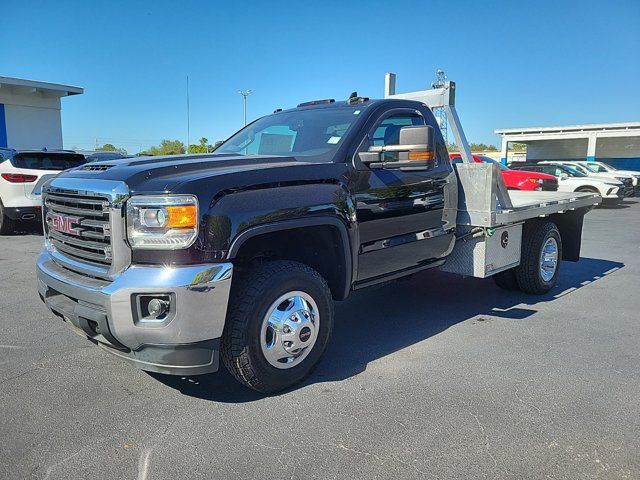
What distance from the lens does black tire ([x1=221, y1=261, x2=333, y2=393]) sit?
307 centimetres

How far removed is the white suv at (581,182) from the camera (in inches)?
719

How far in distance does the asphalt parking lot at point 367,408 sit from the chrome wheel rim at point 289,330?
0.27 m

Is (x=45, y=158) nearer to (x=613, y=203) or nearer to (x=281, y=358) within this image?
(x=281, y=358)

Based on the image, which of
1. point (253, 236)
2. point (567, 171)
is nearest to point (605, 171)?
point (567, 171)

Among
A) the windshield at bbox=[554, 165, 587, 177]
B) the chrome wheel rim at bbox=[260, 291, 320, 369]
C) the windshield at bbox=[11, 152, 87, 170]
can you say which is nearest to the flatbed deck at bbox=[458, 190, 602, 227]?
the chrome wheel rim at bbox=[260, 291, 320, 369]

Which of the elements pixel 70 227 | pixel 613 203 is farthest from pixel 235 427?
pixel 613 203

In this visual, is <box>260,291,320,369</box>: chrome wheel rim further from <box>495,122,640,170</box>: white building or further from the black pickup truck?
<box>495,122,640,170</box>: white building

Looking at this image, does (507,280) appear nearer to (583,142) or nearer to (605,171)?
(605,171)

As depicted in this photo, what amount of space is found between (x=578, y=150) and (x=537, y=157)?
301 cm

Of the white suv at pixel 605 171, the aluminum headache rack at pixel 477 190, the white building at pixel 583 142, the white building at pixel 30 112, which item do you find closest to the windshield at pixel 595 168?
the white suv at pixel 605 171

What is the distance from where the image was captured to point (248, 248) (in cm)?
332

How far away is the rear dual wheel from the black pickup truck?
4.06 feet

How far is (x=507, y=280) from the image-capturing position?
5.99 m

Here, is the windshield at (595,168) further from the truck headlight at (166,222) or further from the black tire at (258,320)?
the truck headlight at (166,222)
